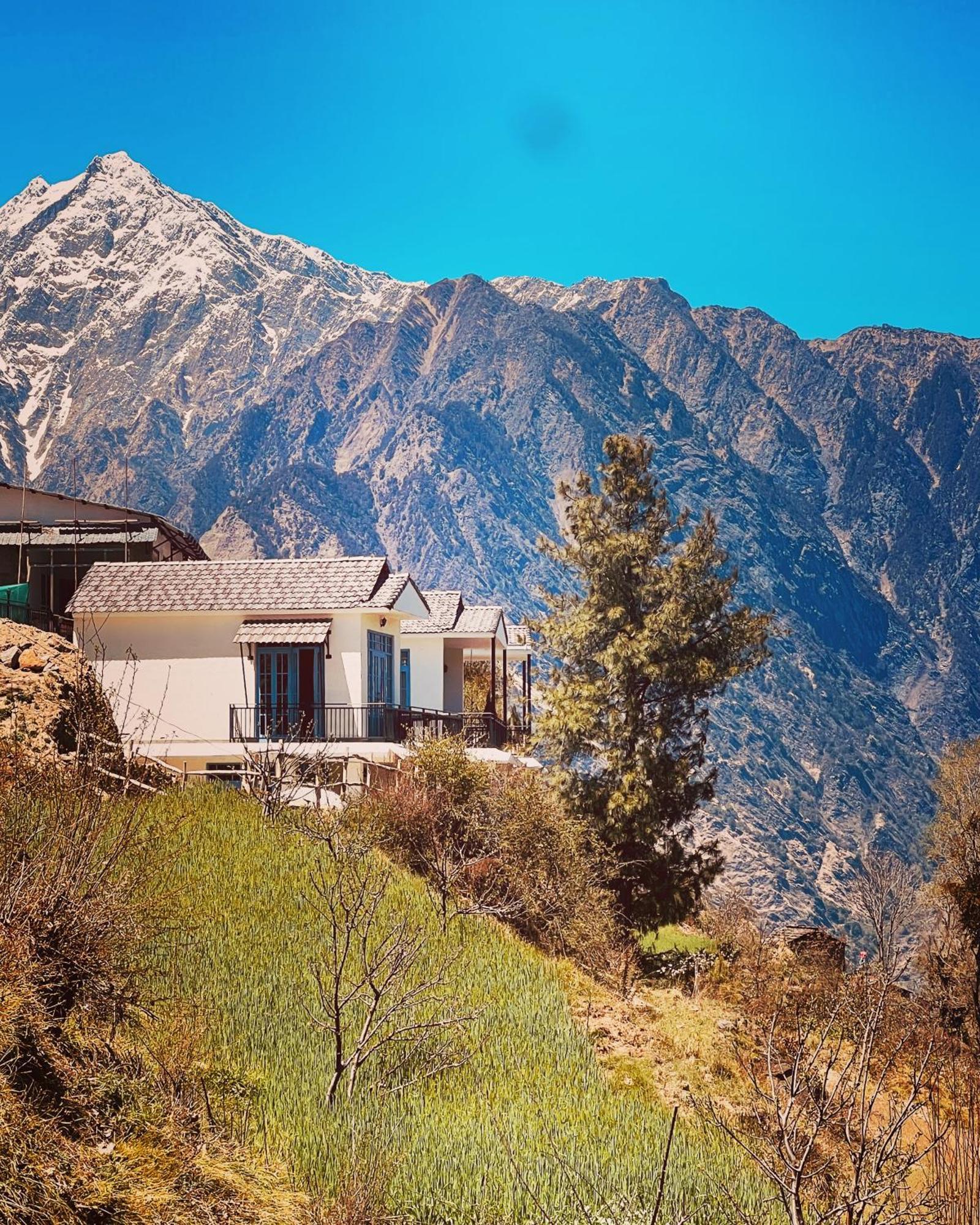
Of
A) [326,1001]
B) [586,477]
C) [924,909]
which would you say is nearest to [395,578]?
[586,477]

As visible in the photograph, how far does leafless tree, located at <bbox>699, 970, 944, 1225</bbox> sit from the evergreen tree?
19.6ft

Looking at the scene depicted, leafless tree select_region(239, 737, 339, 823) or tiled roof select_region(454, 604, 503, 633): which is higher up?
tiled roof select_region(454, 604, 503, 633)

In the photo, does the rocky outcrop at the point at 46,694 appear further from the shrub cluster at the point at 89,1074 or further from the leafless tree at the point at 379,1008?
the shrub cluster at the point at 89,1074

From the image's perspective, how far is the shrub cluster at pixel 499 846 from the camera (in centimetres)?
2220

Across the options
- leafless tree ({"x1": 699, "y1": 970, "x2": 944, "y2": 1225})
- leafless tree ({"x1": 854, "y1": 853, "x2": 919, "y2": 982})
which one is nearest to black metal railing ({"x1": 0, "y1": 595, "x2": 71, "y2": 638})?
leafless tree ({"x1": 699, "y1": 970, "x2": 944, "y2": 1225})

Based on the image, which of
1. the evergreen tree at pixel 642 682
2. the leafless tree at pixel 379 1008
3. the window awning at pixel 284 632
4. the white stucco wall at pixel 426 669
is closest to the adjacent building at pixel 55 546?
the window awning at pixel 284 632

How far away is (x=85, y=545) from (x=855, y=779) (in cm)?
11100

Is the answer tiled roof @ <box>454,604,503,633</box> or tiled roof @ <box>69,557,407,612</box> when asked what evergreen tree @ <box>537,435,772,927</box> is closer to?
tiled roof @ <box>69,557,407,612</box>

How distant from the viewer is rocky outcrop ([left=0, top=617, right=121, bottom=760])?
1873 centimetres

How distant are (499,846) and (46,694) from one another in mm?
7700

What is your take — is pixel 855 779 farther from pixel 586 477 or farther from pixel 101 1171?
pixel 101 1171

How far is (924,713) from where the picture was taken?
16125 cm

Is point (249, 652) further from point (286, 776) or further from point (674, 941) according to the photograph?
point (674, 941)

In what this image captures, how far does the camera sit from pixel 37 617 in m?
30.2
